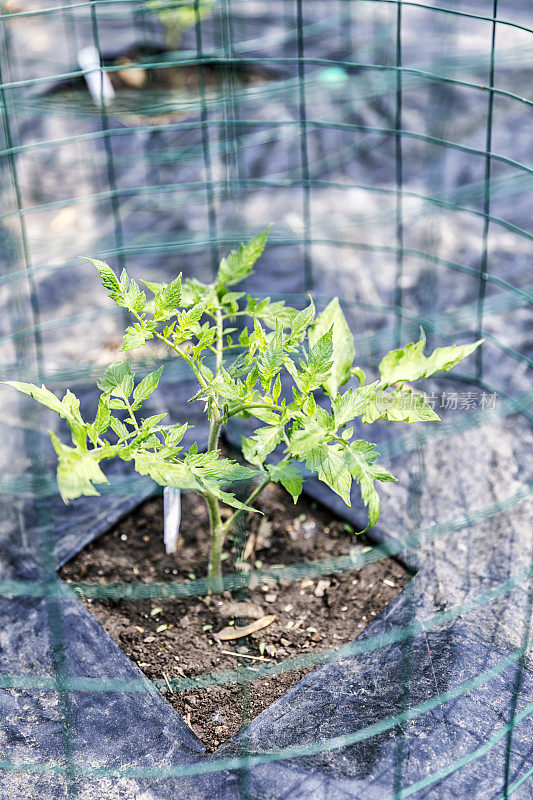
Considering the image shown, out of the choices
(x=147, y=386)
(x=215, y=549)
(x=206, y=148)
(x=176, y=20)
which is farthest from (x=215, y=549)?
(x=176, y=20)

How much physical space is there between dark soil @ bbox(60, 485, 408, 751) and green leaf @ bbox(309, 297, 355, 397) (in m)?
0.40

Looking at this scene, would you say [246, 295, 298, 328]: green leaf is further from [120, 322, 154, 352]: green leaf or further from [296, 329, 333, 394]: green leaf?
[120, 322, 154, 352]: green leaf

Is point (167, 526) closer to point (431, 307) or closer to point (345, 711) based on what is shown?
point (345, 711)

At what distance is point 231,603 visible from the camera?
2.08 m

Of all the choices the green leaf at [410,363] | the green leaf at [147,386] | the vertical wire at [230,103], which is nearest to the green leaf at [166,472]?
the green leaf at [147,386]

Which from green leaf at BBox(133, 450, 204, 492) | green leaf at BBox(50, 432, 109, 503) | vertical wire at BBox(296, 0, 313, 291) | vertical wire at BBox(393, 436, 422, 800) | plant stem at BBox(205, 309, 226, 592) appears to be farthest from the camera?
vertical wire at BBox(296, 0, 313, 291)


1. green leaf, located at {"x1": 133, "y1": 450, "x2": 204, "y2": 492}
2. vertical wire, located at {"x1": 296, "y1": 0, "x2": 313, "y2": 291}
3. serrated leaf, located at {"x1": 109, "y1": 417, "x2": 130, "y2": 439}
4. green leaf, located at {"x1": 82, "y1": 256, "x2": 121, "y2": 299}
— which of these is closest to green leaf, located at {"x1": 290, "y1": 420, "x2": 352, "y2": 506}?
green leaf, located at {"x1": 133, "y1": 450, "x2": 204, "y2": 492}

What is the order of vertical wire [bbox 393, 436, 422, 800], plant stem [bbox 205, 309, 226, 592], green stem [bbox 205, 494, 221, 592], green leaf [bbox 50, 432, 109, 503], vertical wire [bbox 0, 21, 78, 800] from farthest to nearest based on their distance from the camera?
green stem [bbox 205, 494, 221, 592]
plant stem [bbox 205, 309, 226, 592]
vertical wire [bbox 0, 21, 78, 800]
vertical wire [bbox 393, 436, 422, 800]
green leaf [bbox 50, 432, 109, 503]

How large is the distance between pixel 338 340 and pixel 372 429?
31.7 inches

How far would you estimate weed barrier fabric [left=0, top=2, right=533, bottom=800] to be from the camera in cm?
174

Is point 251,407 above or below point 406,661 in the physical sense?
above

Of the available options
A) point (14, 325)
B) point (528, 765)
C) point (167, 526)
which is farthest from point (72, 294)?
point (528, 765)

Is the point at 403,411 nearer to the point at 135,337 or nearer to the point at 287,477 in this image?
the point at 287,477

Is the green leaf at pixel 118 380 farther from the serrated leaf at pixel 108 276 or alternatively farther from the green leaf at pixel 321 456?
the green leaf at pixel 321 456
